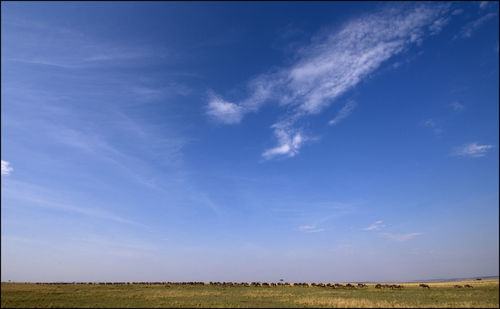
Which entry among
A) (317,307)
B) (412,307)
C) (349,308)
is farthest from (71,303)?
(412,307)

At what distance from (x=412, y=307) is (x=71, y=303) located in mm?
40962

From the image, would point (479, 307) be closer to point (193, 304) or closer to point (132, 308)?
point (193, 304)

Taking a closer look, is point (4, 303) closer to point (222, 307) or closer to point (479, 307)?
point (222, 307)

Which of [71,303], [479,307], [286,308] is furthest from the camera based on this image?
[71,303]

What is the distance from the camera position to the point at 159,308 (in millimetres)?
33938

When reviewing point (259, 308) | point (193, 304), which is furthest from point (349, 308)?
point (193, 304)

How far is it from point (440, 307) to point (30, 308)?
45.7 m

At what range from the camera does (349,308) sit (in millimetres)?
31938

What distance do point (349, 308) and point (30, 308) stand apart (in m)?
35.6

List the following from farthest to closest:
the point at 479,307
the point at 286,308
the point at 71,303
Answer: the point at 71,303 < the point at 286,308 < the point at 479,307

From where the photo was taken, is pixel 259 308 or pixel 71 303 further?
pixel 71 303

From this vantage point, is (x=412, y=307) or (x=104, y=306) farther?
(x=104, y=306)

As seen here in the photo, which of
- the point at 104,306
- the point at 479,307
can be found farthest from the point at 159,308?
the point at 479,307

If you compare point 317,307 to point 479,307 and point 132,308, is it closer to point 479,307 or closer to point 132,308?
point 479,307
